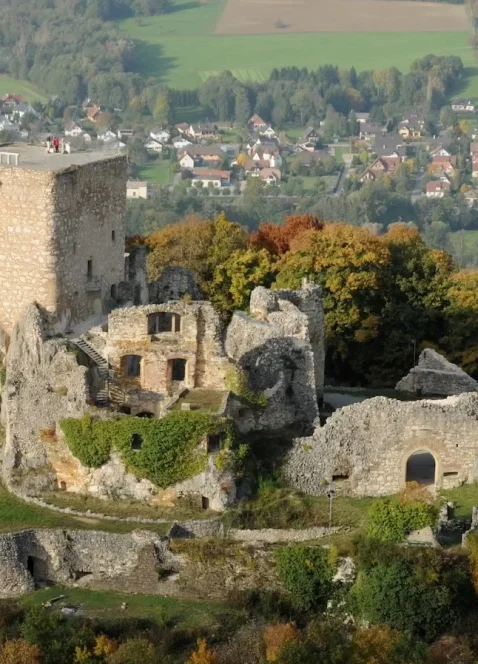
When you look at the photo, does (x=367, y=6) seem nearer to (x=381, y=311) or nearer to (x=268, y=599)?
(x=381, y=311)

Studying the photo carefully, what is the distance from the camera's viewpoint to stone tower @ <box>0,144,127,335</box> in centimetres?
3950

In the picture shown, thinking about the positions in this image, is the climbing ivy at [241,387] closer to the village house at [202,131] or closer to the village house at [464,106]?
the village house at [202,131]

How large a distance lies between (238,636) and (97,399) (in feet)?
24.0

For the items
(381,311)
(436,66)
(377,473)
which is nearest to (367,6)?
(436,66)

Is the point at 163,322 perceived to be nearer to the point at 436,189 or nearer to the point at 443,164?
the point at 436,189

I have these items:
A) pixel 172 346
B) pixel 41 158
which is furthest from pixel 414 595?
pixel 41 158

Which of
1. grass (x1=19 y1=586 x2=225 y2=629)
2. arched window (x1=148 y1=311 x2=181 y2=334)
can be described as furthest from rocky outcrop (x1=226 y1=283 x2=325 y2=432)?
grass (x1=19 y1=586 x2=225 y2=629)

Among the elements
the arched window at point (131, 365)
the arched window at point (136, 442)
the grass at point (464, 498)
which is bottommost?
the grass at point (464, 498)

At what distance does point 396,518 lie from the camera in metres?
35.3

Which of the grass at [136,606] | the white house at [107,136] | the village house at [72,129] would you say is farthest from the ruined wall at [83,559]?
the village house at [72,129]

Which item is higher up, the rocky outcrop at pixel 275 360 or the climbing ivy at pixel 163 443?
the rocky outcrop at pixel 275 360

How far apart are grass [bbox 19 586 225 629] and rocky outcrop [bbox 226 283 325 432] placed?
492 centimetres

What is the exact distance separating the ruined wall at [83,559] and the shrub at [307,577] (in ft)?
7.53

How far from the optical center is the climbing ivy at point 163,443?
36719 mm
